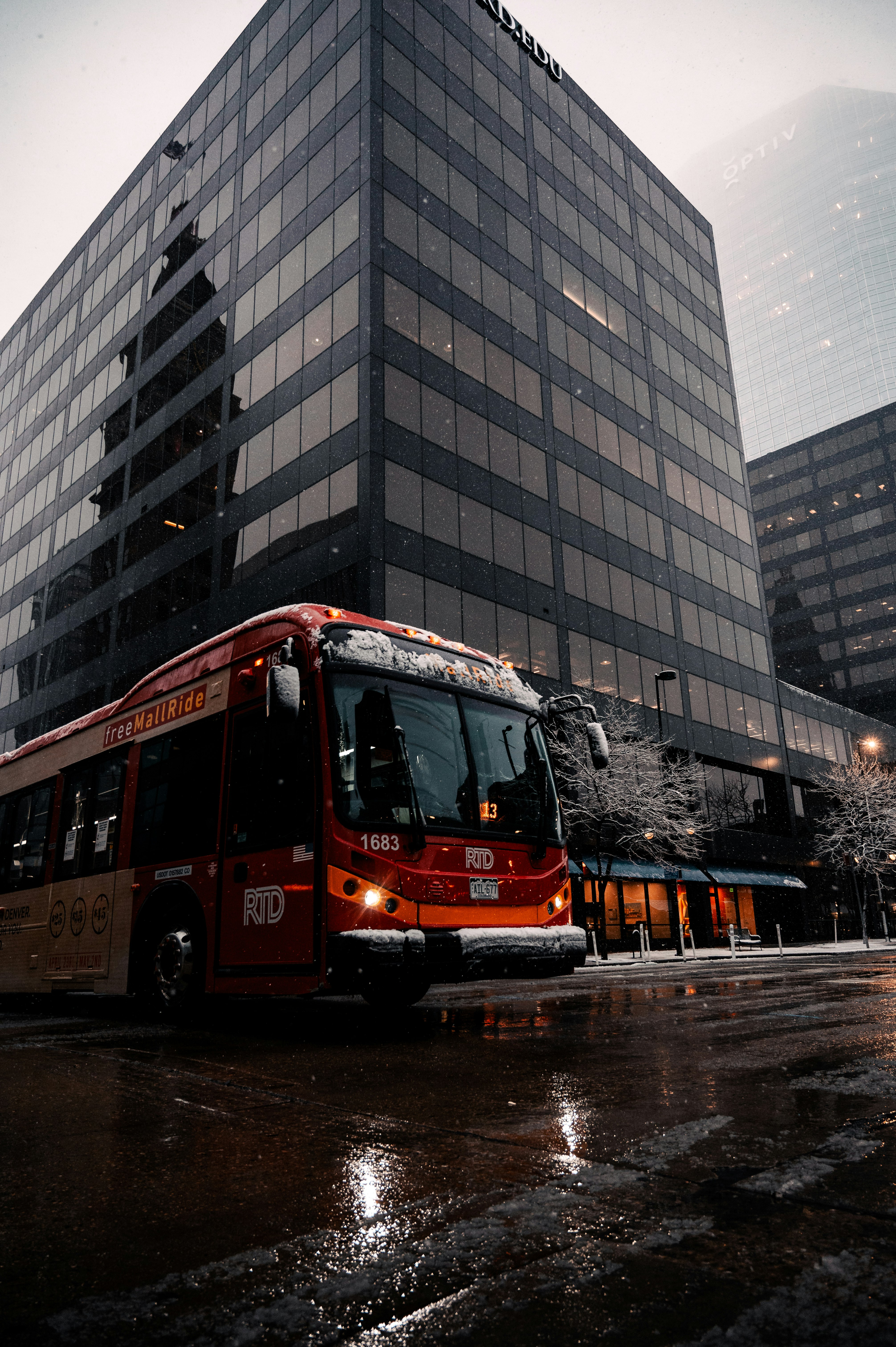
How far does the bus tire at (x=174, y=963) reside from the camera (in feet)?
27.0

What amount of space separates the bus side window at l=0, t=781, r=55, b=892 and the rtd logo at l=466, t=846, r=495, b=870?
6846mm

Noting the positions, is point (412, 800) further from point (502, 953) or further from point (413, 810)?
point (502, 953)

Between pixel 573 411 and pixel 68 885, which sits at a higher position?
pixel 573 411

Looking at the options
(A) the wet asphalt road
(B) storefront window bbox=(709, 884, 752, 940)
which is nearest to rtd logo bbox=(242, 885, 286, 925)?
(A) the wet asphalt road

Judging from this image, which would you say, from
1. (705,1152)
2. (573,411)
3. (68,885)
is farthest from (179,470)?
(705,1152)

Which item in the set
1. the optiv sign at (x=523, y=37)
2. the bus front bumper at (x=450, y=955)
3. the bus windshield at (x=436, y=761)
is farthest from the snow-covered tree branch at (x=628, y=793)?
the optiv sign at (x=523, y=37)

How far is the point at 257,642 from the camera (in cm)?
841

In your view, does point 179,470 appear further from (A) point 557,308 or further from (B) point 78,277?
(B) point 78,277

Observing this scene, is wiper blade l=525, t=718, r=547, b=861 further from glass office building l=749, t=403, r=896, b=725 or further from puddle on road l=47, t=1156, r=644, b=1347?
glass office building l=749, t=403, r=896, b=725

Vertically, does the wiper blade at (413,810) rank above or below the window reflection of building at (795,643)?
below

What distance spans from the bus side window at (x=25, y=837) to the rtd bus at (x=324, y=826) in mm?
1541

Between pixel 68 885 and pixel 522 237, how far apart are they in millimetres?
32998

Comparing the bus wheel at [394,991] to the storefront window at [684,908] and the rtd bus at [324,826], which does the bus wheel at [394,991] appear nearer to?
the rtd bus at [324,826]

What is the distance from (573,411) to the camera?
1393 inches
